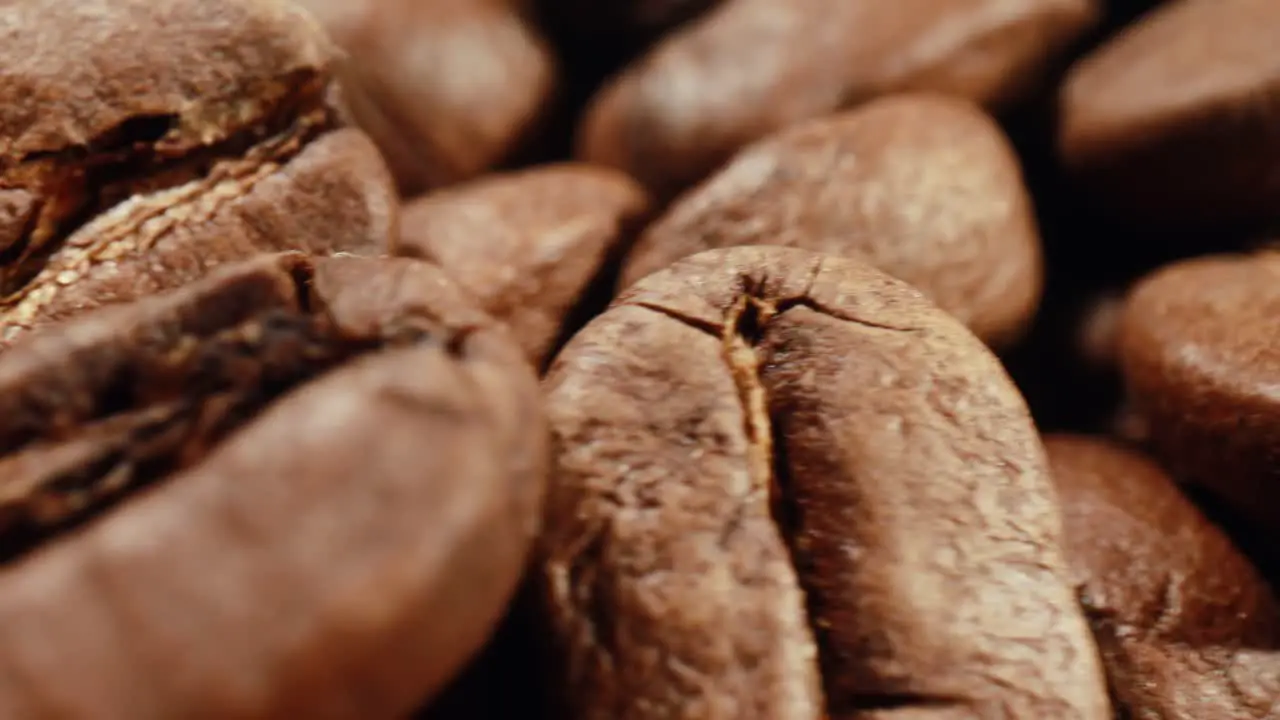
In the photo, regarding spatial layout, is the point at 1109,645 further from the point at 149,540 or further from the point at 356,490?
the point at 149,540

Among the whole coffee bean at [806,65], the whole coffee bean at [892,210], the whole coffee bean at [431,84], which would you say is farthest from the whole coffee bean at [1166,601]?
the whole coffee bean at [431,84]

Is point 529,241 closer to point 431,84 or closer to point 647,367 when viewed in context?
point 431,84

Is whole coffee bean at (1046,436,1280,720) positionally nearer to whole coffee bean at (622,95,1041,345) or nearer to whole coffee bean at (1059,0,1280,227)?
whole coffee bean at (622,95,1041,345)

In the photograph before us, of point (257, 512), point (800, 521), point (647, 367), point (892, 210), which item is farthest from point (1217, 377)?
point (257, 512)

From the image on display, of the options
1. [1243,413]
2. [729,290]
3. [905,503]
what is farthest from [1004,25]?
[905,503]

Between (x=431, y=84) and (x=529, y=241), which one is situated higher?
(x=431, y=84)

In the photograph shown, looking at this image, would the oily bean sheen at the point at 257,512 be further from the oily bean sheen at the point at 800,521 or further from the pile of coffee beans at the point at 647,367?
the oily bean sheen at the point at 800,521
